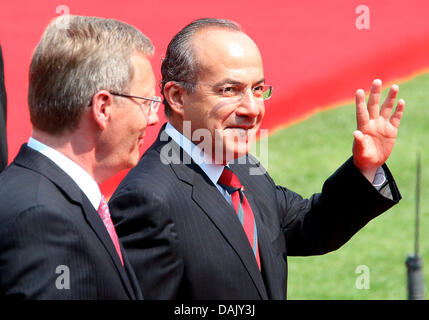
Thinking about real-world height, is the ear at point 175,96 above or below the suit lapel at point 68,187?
above

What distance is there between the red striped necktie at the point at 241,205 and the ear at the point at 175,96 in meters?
0.28

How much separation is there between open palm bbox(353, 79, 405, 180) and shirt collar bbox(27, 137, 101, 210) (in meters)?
1.09

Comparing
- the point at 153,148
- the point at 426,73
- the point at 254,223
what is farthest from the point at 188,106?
the point at 426,73

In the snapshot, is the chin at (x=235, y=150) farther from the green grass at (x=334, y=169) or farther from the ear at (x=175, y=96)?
the green grass at (x=334, y=169)

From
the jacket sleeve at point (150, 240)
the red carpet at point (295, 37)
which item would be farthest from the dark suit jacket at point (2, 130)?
the red carpet at point (295, 37)

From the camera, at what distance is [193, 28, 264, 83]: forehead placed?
8.52 ft

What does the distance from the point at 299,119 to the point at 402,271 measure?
9.30 feet

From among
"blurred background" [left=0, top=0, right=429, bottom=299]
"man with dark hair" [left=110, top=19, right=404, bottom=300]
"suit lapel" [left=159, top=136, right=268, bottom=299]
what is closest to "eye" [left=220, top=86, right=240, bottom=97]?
"man with dark hair" [left=110, top=19, right=404, bottom=300]

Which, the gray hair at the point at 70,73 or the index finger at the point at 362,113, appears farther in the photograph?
the index finger at the point at 362,113

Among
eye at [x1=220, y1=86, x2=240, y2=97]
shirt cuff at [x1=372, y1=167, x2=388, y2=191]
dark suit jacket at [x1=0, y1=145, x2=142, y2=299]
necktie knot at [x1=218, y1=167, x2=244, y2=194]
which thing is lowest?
dark suit jacket at [x1=0, y1=145, x2=142, y2=299]

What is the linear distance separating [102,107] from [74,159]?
0.52ft

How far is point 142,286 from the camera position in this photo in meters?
2.35

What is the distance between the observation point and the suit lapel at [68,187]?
6.30 feet

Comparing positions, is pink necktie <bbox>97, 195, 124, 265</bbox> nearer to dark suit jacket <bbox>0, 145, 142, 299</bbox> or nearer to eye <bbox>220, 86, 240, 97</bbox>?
dark suit jacket <bbox>0, 145, 142, 299</bbox>
